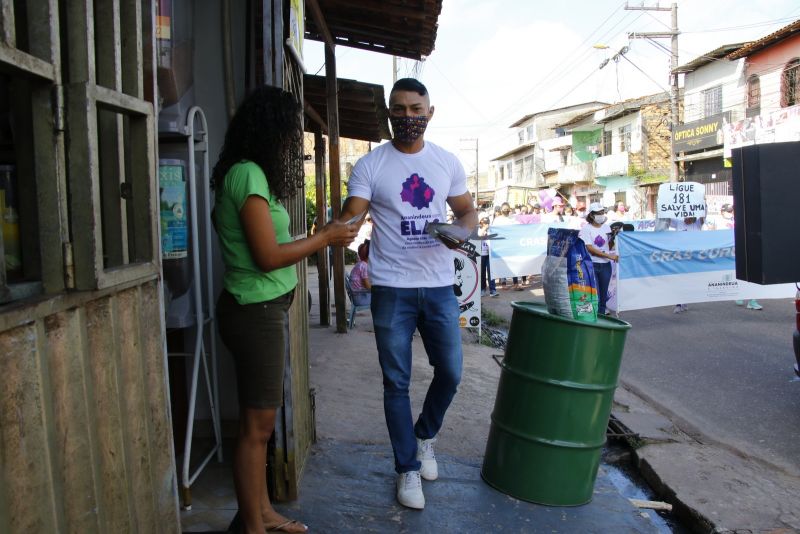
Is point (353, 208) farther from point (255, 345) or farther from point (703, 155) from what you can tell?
point (703, 155)

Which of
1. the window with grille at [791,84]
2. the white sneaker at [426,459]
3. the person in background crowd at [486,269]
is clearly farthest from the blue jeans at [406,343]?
the window with grille at [791,84]

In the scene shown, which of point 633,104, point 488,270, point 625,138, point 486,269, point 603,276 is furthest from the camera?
point 625,138

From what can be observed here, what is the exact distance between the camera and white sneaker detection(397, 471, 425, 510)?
10.3 feet

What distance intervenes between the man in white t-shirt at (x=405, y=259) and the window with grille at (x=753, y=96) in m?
27.1

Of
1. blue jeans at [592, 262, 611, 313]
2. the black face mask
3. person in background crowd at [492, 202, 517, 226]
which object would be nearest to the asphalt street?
blue jeans at [592, 262, 611, 313]

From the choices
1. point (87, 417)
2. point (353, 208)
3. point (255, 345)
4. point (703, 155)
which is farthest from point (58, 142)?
point (703, 155)

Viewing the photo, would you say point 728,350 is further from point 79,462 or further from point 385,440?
point 79,462

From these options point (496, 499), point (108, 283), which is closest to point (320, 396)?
point (496, 499)

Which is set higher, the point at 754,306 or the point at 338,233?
the point at 338,233

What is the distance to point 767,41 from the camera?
24359 mm

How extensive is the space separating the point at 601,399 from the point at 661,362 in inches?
183

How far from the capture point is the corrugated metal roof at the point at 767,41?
22.9m

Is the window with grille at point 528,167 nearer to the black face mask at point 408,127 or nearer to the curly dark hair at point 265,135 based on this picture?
the black face mask at point 408,127

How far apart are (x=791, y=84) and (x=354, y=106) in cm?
2276
